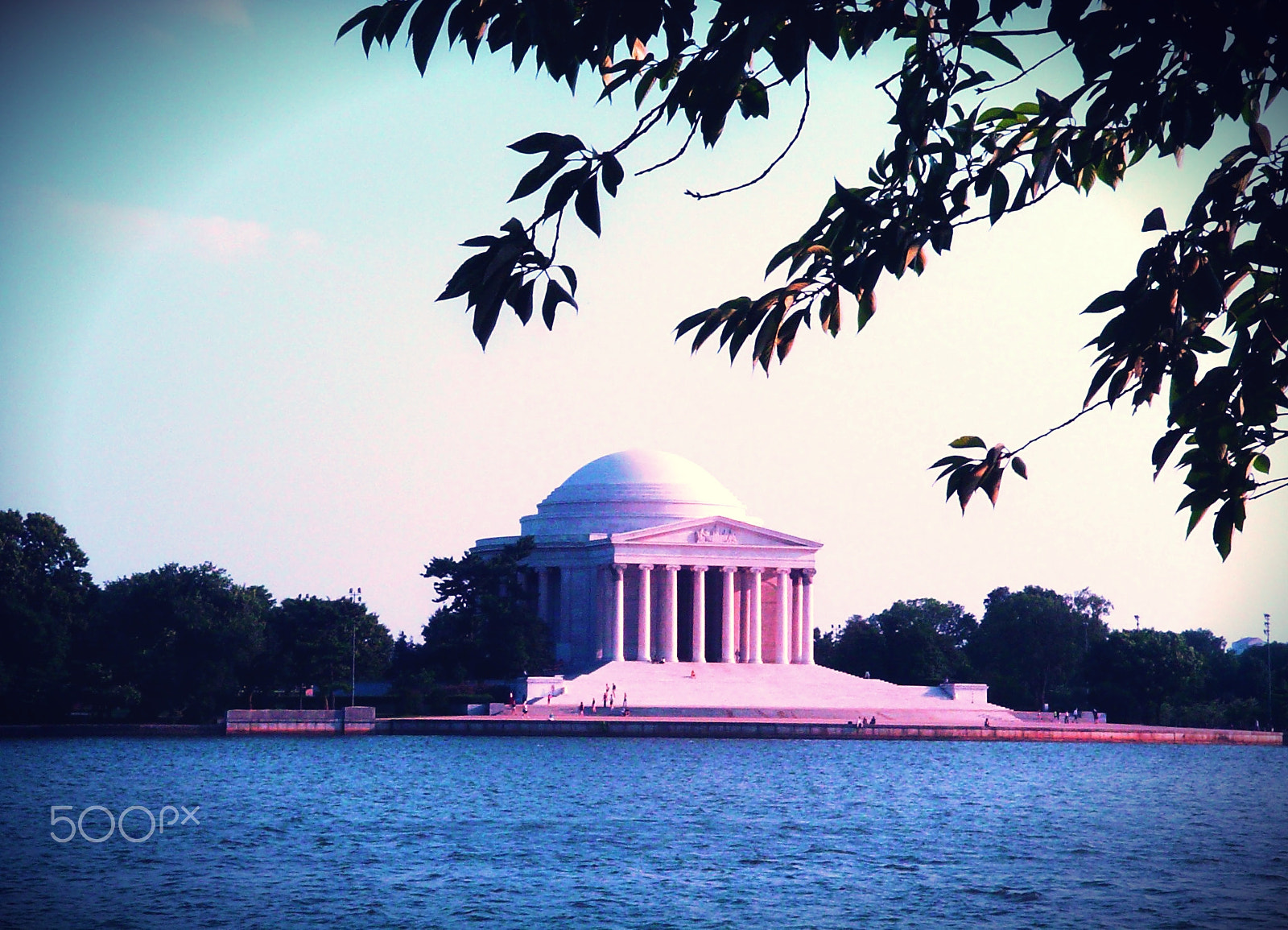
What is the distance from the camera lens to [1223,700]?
13712 cm

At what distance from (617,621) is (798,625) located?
47.9 ft

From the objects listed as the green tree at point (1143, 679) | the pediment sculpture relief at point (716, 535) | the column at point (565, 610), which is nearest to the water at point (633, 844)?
the green tree at point (1143, 679)

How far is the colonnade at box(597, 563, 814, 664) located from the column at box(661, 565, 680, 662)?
0.06 m

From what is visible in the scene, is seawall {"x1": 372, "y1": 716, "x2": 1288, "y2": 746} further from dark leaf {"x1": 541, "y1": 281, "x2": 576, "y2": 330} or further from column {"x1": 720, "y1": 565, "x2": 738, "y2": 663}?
dark leaf {"x1": 541, "y1": 281, "x2": 576, "y2": 330}

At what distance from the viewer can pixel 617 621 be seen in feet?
401

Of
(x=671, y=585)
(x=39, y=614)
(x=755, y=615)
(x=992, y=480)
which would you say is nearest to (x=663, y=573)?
(x=671, y=585)

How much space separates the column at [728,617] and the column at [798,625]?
4.49 meters

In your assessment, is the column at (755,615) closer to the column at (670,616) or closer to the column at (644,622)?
the column at (670,616)

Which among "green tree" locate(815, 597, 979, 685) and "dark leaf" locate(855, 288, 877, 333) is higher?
"green tree" locate(815, 597, 979, 685)

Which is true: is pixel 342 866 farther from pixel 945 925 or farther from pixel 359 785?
pixel 359 785

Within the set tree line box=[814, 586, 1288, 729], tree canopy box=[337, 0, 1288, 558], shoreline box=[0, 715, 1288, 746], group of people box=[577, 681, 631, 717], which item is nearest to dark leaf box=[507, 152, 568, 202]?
tree canopy box=[337, 0, 1288, 558]

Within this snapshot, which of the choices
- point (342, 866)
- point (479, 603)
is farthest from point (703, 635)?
point (342, 866)

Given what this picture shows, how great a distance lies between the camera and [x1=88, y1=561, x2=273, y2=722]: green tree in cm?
9500

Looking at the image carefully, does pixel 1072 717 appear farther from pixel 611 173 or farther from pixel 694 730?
pixel 611 173
